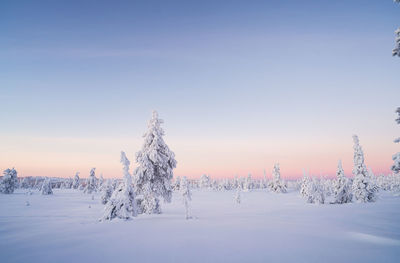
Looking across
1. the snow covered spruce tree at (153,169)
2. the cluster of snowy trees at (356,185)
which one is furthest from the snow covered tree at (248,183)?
the snow covered spruce tree at (153,169)

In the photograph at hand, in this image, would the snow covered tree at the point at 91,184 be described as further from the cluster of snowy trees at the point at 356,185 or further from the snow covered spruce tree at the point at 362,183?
the snow covered spruce tree at the point at 362,183

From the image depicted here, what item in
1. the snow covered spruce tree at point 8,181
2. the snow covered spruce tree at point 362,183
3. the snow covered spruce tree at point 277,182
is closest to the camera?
the snow covered spruce tree at point 362,183

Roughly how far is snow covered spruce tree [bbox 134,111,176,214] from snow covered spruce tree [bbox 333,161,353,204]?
4235cm

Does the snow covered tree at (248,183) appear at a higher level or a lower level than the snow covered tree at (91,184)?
lower

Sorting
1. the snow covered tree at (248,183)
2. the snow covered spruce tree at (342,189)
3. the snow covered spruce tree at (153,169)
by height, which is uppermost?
the snow covered spruce tree at (153,169)

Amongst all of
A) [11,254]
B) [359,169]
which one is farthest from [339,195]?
[11,254]

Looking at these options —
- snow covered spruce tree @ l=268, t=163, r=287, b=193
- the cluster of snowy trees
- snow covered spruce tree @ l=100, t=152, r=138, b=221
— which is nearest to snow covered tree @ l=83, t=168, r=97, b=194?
snow covered spruce tree @ l=268, t=163, r=287, b=193

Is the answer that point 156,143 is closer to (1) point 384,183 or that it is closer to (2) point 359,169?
(2) point 359,169

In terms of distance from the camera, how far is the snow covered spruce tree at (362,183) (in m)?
43.2

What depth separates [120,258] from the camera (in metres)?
8.24

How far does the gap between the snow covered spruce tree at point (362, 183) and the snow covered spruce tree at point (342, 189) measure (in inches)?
87.0

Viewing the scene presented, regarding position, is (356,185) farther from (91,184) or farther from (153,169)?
(91,184)

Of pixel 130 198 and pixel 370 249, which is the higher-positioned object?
pixel 130 198

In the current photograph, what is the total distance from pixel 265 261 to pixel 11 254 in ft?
33.1
